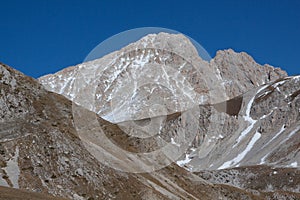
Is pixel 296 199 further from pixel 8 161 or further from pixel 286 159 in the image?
pixel 286 159

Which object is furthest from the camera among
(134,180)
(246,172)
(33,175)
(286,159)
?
(286,159)

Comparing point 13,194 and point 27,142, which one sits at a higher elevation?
point 27,142

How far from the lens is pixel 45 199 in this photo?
35.4 m

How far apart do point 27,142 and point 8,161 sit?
4480mm

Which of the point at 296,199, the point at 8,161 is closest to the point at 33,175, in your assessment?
the point at 8,161

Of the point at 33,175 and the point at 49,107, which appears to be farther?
the point at 49,107

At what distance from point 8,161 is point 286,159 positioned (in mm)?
156769

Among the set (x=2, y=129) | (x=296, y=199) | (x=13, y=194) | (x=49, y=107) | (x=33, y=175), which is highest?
(x=49, y=107)

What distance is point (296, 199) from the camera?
8381 centimetres

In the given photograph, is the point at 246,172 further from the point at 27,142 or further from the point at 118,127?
the point at 27,142

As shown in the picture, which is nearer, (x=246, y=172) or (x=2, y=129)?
(x=2, y=129)

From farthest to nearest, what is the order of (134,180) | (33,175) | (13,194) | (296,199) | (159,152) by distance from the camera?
(296,199) < (159,152) < (134,180) < (33,175) < (13,194)

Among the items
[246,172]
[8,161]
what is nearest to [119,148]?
[8,161]

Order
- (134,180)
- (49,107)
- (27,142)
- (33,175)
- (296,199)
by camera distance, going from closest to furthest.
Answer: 1. (33,175)
2. (27,142)
3. (134,180)
4. (49,107)
5. (296,199)
